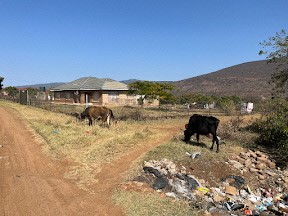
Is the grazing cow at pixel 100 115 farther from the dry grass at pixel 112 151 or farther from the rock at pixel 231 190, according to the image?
the rock at pixel 231 190

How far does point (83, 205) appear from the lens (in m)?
7.60

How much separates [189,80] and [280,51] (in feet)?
268

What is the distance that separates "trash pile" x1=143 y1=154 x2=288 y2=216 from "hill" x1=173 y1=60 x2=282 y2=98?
56.2 meters

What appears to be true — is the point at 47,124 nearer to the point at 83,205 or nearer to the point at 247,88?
the point at 83,205

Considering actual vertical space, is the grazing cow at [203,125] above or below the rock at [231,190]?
above

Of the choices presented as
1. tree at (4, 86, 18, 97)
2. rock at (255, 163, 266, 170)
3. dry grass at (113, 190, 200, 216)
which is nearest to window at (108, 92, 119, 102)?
tree at (4, 86, 18, 97)

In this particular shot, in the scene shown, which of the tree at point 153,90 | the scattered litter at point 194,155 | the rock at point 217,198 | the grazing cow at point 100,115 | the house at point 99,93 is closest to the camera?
the rock at point 217,198

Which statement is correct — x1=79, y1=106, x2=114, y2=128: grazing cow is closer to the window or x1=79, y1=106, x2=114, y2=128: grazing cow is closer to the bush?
the bush

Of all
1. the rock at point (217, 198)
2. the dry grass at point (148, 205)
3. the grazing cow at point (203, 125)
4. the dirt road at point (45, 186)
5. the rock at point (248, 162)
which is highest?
the grazing cow at point (203, 125)

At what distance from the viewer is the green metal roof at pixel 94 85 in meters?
43.0

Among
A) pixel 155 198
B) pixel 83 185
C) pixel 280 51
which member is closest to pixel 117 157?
pixel 83 185

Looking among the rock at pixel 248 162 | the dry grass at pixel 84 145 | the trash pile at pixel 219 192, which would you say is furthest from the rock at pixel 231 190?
the dry grass at pixel 84 145

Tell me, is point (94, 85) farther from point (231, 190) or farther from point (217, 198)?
point (217, 198)

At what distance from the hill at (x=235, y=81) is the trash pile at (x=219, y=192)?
5623cm
